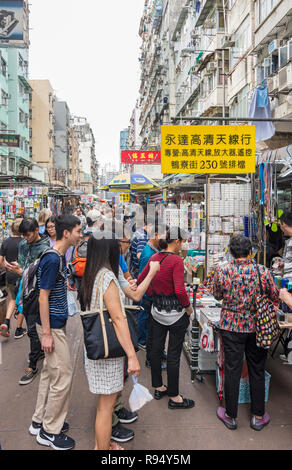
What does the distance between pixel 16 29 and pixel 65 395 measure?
34.5ft

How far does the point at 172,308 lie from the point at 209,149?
3.06 m

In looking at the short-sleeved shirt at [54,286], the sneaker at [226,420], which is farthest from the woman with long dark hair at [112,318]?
the sneaker at [226,420]

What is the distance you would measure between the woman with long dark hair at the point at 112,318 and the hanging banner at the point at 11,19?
9.96 meters

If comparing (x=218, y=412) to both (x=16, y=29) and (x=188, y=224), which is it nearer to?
(x=188, y=224)

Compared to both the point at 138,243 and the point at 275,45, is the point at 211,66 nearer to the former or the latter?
the point at 275,45

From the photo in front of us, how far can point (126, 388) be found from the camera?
420cm

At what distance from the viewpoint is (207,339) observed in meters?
4.04

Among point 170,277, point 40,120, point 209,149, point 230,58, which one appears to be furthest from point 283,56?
point 40,120

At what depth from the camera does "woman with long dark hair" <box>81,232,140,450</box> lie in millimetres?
2555

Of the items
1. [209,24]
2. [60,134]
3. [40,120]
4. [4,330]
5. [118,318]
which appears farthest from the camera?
[60,134]

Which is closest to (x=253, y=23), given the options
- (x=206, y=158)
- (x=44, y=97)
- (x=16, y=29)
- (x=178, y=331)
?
(x=16, y=29)

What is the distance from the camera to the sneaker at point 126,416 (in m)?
3.47

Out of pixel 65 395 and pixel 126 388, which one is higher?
pixel 65 395
